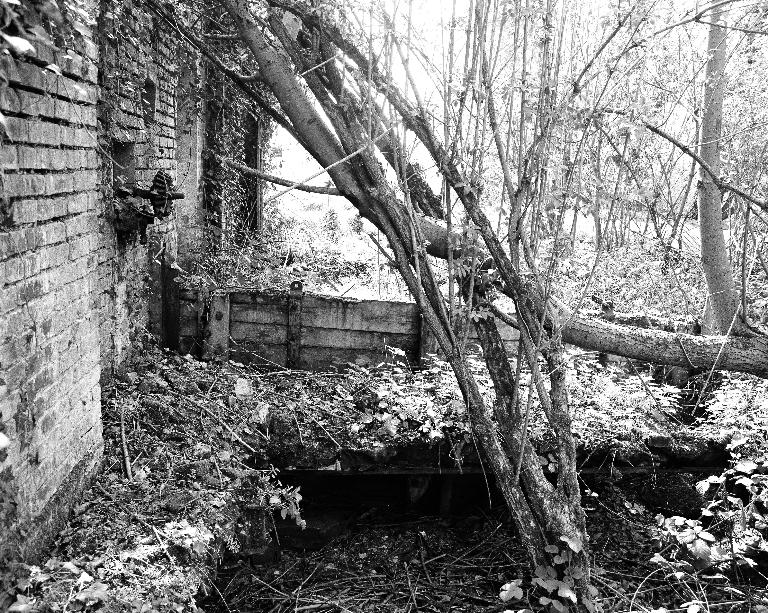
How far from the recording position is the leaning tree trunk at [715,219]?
19.1 feet

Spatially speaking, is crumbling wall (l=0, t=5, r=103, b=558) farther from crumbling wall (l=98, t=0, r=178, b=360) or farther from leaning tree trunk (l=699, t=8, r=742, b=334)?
leaning tree trunk (l=699, t=8, r=742, b=334)

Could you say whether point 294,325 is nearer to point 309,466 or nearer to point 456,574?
point 309,466

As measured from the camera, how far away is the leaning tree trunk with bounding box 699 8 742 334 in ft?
19.1

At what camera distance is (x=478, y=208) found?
4.36 meters

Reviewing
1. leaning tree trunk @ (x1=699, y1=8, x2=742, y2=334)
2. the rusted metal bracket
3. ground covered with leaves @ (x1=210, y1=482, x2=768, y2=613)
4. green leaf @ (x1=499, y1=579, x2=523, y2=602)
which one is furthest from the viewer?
the rusted metal bracket

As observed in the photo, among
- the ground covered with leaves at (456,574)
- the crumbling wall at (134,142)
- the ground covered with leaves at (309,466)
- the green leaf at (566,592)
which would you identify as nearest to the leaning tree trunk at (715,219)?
the ground covered with leaves at (309,466)

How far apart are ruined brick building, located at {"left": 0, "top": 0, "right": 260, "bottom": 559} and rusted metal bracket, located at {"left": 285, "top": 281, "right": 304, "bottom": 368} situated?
63.2 inches

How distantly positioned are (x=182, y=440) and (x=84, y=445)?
3.47ft

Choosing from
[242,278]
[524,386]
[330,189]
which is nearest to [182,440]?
[330,189]

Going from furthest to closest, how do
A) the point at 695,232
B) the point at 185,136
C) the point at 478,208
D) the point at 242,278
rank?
the point at 695,232 < the point at 242,278 < the point at 185,136 < the point at 478,208

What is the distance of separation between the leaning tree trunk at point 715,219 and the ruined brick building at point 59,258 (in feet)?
16.3

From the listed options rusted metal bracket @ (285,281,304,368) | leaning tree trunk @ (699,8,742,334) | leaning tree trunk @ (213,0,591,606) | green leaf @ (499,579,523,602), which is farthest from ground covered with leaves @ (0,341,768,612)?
leaning tree trunk @ (699,8,742,334)

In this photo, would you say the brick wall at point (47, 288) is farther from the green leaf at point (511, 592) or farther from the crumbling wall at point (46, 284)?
the green leaf at point (511, 592)

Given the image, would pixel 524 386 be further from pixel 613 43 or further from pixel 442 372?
pixel 613 43
